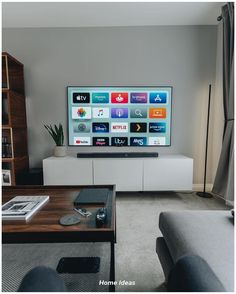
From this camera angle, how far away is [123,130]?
103 inches

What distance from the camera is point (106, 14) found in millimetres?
2289

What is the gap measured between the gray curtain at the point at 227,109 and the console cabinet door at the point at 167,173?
1.14 ft

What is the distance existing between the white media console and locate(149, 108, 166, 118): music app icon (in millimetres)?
637

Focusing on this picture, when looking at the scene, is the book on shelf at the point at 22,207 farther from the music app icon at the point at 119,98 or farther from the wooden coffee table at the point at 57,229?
the music app icon at the point at 119,98

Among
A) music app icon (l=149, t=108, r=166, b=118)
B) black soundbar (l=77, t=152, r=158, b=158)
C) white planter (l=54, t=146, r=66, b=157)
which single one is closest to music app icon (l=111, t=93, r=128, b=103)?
music app icon (l=149, t=108, r=166, b=118)

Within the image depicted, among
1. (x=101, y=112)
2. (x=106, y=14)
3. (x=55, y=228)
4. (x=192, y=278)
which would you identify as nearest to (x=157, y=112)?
(x=101, y=112)

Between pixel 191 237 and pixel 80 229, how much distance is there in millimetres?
505

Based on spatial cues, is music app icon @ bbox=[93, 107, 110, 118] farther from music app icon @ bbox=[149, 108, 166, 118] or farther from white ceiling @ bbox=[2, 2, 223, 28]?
white ceiling @ bbox=[2, 2, 223, 28]

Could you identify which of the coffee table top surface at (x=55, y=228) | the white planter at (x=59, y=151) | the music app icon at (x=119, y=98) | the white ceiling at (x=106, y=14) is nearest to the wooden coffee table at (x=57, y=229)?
the coffee table top surface at (x=55, y=228)

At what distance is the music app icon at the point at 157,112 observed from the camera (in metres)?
2.58

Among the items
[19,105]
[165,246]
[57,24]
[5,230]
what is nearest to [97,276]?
[165,246]

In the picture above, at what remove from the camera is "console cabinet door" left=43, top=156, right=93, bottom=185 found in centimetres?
230

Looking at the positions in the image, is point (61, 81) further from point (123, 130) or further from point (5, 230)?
point (5, 230)

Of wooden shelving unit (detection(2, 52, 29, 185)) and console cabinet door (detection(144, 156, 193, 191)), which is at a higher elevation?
wooden shelving unit (detection(2, 52, 29, 185))
